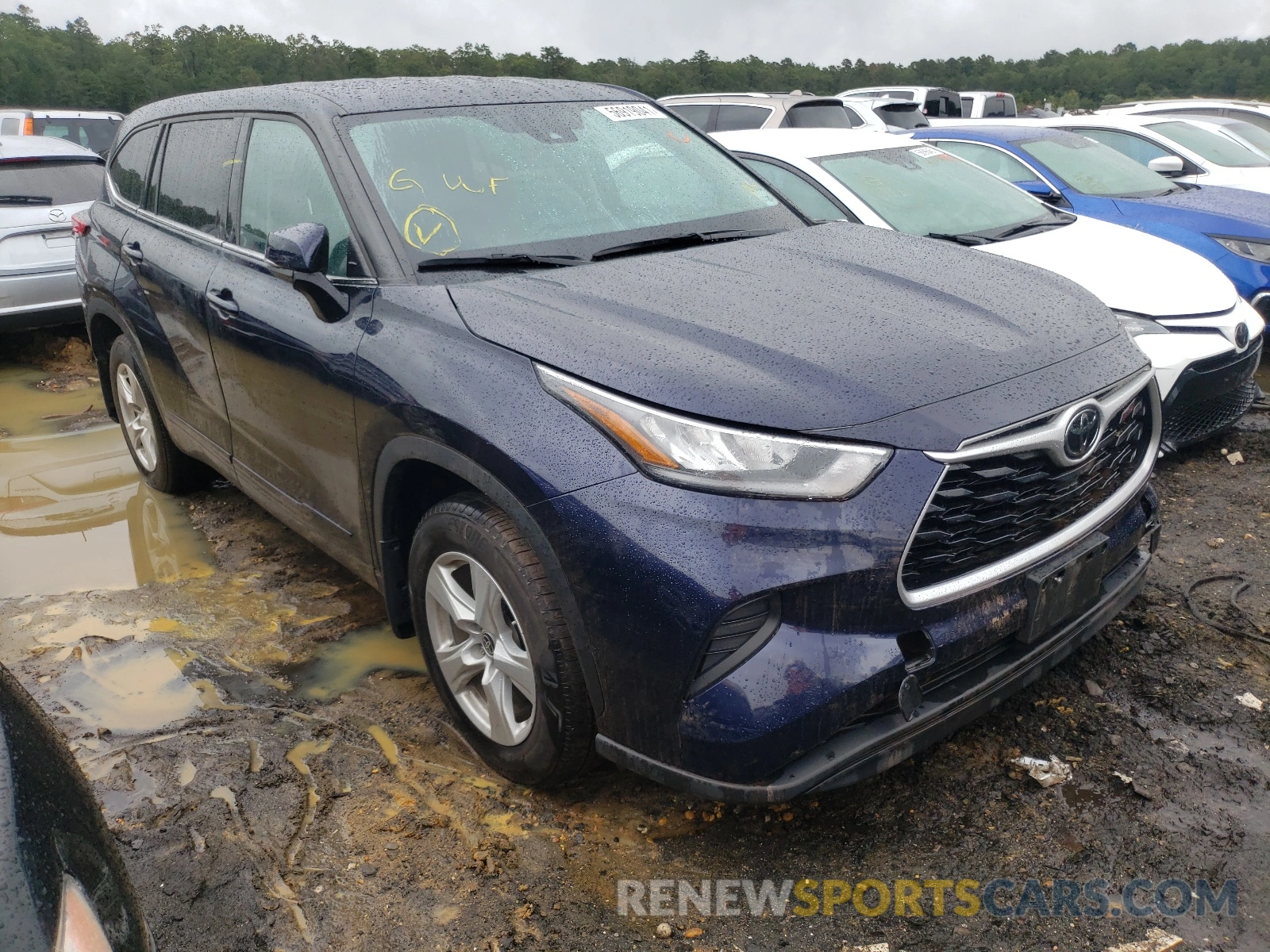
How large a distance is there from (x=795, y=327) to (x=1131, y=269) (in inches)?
138

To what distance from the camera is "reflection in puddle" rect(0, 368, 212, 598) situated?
434 cm

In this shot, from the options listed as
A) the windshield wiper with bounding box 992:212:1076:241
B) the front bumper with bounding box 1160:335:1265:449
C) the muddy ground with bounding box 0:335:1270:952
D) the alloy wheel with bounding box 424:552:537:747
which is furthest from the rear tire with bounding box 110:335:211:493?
the front bumper with bounding box 1160:335:1265:449

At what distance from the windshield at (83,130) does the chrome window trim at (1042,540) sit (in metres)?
13.3

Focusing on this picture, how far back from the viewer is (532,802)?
2699mm

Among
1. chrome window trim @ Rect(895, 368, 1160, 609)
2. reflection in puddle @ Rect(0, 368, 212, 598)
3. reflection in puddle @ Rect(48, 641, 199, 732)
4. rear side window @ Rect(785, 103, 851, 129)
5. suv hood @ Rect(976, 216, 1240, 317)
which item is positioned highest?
rear side window @ Rect(785, 103, 851, 129)

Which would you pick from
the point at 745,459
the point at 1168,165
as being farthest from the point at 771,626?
the point at 1168,165

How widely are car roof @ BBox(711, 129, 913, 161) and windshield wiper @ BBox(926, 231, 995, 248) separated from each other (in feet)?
3.04

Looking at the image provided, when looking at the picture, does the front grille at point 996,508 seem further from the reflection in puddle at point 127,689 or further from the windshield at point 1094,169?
the windshield at point 1094,169

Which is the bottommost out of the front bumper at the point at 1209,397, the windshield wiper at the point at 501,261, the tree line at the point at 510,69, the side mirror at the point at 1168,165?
the front bumper at the point at 1209,397

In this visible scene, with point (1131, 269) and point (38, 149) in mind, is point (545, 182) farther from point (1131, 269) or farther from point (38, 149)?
point (38, 149)

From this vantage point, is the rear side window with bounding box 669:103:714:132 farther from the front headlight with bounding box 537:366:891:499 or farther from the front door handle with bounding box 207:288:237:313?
the front headlight with bounding box 537:366:891:499

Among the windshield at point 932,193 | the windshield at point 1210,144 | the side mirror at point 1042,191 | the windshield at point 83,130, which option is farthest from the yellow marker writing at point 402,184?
the windshield at point 83,130

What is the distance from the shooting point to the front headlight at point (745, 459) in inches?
→ 81.3

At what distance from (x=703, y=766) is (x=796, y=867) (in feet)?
1.66
